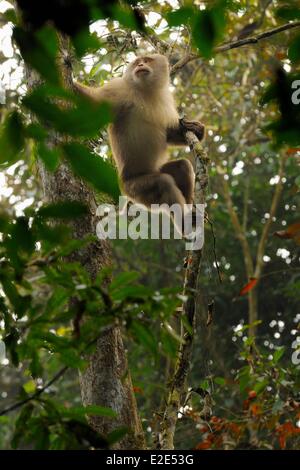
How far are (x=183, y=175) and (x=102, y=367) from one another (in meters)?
3.34

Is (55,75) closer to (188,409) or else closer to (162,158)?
(188,409)

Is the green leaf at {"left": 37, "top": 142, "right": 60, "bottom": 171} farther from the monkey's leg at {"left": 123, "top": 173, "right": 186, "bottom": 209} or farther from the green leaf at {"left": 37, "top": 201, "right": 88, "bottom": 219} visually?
the monkey's leg at {"left": 123, "top": 173, "right": 186, "bottom": 209}

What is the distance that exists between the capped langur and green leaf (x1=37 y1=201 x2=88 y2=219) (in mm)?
4697

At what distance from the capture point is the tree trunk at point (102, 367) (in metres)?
3.18

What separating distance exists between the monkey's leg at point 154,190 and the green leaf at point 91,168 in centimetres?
488

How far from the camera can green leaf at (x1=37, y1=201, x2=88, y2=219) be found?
1174 mm

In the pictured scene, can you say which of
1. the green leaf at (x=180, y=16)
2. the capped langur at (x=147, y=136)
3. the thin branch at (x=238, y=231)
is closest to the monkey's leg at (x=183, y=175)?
the capped langur at (x=147, y=136)

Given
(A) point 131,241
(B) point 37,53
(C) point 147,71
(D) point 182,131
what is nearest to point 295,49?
(B) point 37,53

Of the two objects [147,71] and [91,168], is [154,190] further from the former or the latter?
[91,168]

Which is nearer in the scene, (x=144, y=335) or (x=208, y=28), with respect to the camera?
(x=208, y=28)

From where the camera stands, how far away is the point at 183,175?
6305 mm

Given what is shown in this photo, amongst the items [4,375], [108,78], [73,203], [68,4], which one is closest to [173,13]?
[68,4]

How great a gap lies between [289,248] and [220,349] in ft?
6.88

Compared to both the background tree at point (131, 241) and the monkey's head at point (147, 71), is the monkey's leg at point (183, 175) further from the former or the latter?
the background tree at point (131, 241)
